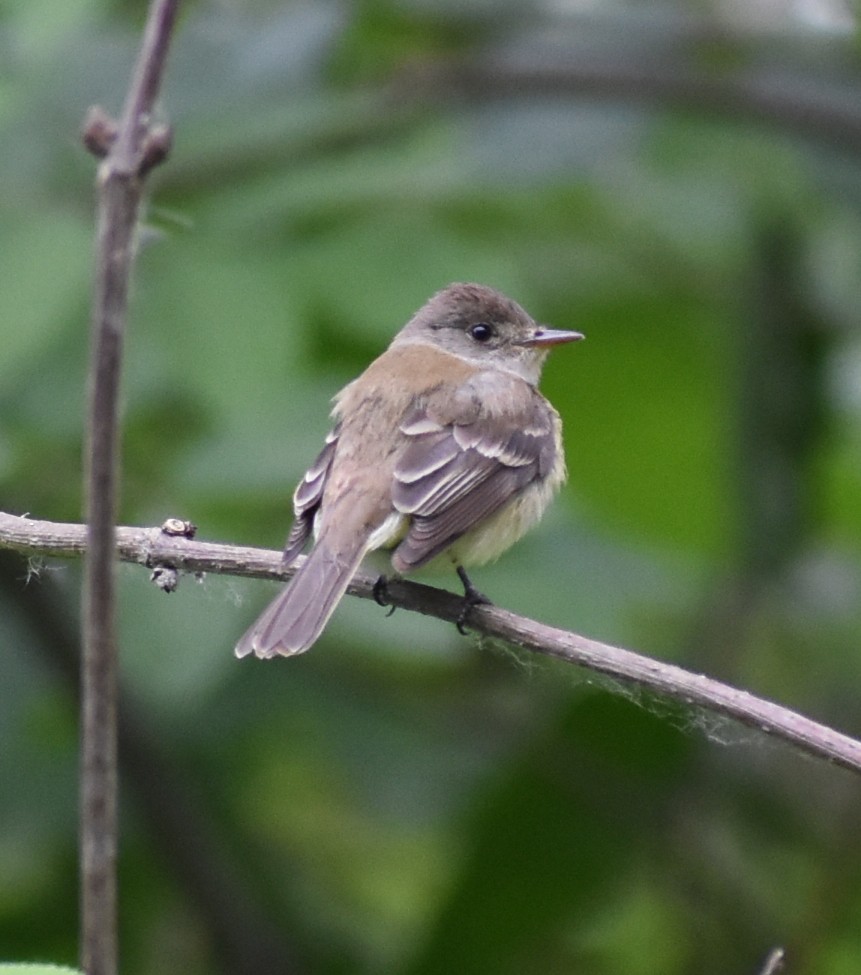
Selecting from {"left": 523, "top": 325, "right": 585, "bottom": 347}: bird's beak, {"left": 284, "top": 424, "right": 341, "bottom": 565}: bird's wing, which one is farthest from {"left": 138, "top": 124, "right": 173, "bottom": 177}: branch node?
{"left": 523, "top": 325, "right": 585, "bottom": 347}: bird's beak

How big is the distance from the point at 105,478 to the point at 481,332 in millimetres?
4474

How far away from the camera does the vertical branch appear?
4.21 feet

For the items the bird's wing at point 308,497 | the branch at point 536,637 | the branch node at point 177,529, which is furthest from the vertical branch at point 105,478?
the bird's wing at point 308,497

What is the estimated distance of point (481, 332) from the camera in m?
5.71

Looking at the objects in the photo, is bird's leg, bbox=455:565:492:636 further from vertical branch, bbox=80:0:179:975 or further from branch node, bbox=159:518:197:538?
vertical branch, bbox=80:0:179:975

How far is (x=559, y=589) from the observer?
462 cm

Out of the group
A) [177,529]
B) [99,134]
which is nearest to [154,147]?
[99,134]

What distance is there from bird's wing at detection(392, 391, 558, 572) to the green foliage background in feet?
0.88

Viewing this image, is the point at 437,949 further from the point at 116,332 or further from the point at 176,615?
the point at 116,332

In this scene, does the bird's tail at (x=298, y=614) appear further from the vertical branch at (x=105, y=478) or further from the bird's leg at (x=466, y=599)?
the vertical branch at (x=105, y=478)

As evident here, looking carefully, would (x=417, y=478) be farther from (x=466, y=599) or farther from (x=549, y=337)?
(x=549, y=337)

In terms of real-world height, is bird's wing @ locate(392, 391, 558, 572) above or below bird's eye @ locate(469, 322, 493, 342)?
below

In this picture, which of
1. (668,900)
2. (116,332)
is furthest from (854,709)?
(116,332)

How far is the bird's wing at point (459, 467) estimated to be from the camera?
13.4 feet
